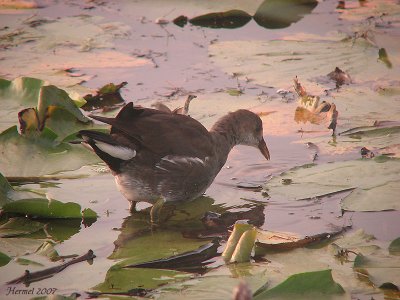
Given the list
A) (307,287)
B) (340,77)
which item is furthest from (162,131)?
(340,77)

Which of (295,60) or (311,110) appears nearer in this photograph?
(311,110)

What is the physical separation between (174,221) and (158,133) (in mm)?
568

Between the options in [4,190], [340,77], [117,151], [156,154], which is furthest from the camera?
[340,77]

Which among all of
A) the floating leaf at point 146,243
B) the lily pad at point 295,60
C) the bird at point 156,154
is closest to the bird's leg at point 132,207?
the bird at point 156,154

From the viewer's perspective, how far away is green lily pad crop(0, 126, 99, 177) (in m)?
5.48

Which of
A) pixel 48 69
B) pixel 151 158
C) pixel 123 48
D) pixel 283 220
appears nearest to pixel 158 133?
pixel 151 158

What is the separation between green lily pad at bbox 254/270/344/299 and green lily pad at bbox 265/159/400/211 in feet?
3.42

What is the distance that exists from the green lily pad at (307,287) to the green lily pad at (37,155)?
2057 millimetres

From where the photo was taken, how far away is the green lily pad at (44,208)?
4855 mm

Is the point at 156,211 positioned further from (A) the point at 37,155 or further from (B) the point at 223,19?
(B) the point at 223,19

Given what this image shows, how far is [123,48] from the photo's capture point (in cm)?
799

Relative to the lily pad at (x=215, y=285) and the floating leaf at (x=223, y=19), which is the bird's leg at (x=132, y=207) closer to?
the lily pad at (x=215, y=285)

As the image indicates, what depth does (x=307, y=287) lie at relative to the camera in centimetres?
393

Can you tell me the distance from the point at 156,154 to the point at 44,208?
2.80ft
